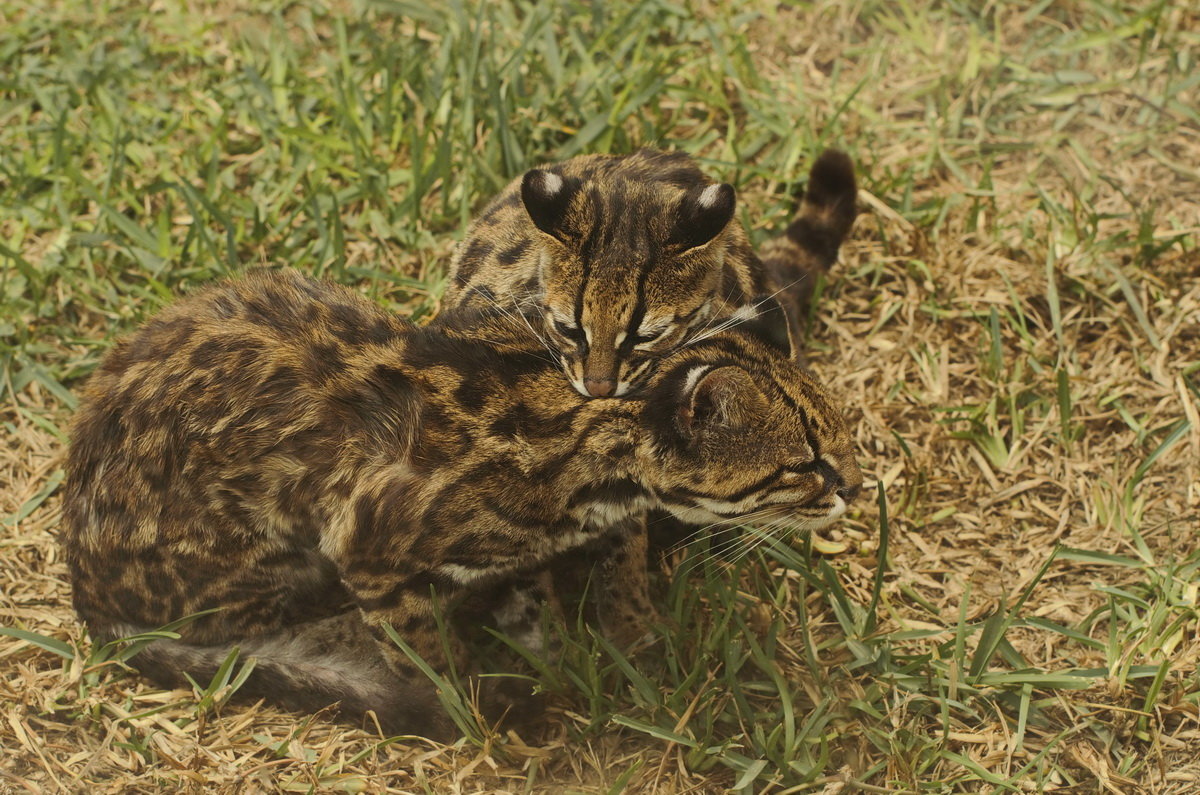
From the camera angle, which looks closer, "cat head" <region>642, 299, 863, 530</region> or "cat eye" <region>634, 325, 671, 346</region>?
"cat head" <region>642, 299, 863, 530</region>

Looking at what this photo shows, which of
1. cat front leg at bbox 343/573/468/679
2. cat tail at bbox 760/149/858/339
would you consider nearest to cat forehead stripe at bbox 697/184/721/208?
cat tail at bbox 760/149/858/339

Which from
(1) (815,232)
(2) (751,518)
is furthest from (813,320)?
(2) (751,518)

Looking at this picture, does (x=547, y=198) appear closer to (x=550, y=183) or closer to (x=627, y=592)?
(x=550, y=183)

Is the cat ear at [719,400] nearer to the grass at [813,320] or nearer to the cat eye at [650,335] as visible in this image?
the cat eye at [650,335]

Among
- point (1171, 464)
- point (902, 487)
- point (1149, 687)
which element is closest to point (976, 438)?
point (902, 487)

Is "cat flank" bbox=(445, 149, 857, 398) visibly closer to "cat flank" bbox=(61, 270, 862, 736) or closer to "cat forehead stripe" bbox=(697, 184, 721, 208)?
"cat forehead stripe" bbox=(697, 184, 721, 208)
